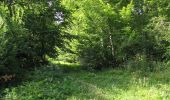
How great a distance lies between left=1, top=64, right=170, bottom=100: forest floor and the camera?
41.6ft

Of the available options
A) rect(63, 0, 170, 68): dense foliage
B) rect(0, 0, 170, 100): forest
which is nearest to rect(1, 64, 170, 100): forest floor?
rect(0, 0, 170, 100): forest

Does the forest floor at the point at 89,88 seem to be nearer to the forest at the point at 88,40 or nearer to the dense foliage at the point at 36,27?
the forest at the point at 88,40

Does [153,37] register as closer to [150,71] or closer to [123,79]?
[150,71]

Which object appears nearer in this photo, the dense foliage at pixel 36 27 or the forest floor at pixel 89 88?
the forest floor at pixel 89 88

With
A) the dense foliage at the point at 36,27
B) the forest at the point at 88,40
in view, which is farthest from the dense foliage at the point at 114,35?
the dense foliage at the point at 36,27

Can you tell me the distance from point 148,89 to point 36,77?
5342 millimetres

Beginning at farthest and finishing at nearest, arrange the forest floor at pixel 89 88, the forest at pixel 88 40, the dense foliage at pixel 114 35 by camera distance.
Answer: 1. the dense foliage at pixel 114 35
2. the forest at pixel 88 40
3. the forest floor at pixel 89 88

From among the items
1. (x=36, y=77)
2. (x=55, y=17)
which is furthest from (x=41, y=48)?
(x=36, y=77)

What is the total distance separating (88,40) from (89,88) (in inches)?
309

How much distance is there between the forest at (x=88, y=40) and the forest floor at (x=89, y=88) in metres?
0.06

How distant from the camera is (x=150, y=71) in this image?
18.4 metres

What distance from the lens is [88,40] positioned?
2175cm

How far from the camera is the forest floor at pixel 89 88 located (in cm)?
1267

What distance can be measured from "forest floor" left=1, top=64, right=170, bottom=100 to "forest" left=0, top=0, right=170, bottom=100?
0.06m
